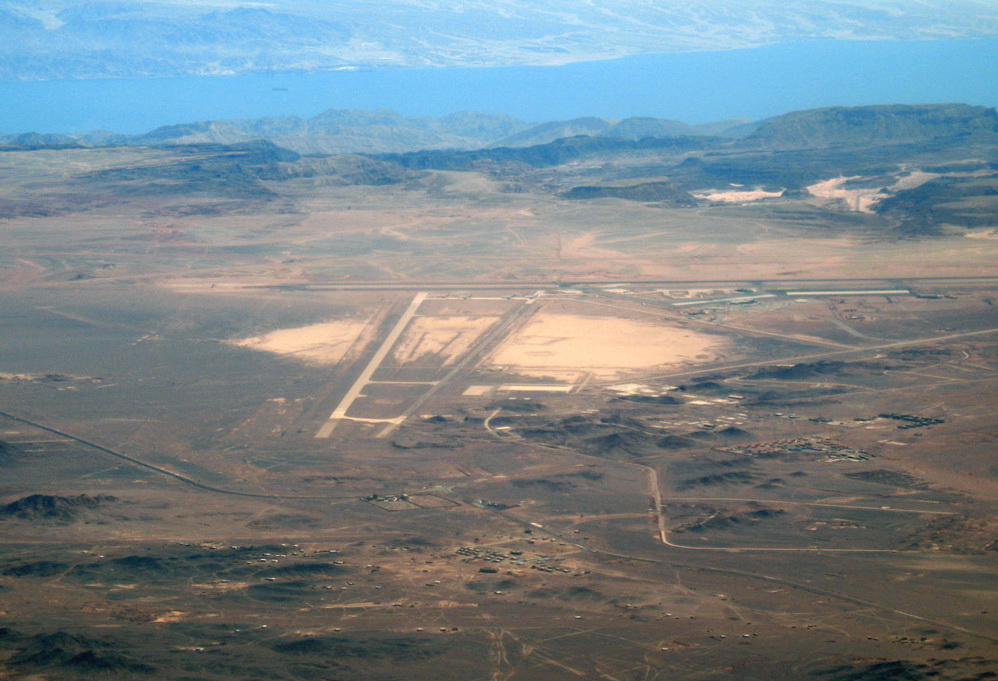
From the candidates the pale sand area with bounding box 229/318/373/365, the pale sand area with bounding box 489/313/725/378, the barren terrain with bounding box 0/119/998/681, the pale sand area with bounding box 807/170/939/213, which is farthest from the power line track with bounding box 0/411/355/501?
the pale sand area with bounding box 807/170/939/213

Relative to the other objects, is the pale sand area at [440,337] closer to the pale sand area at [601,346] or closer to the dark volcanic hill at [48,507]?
the pale sand area at [601,346]

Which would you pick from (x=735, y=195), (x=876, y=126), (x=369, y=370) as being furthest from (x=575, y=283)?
(x=876, y=126)

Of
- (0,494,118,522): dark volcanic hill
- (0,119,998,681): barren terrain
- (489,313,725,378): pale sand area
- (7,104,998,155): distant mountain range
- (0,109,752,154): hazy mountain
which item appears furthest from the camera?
(0,109,752,154): hazy mountain

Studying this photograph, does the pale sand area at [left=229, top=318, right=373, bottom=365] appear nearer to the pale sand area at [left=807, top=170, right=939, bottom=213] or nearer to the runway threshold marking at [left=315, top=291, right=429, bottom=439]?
the runway threshold marking at [left=315, top=291, right=429, bottom=439]

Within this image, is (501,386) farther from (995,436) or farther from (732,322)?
(995,436)

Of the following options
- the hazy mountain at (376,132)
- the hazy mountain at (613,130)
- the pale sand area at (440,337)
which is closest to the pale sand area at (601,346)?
the pale sand area at (440,337)
